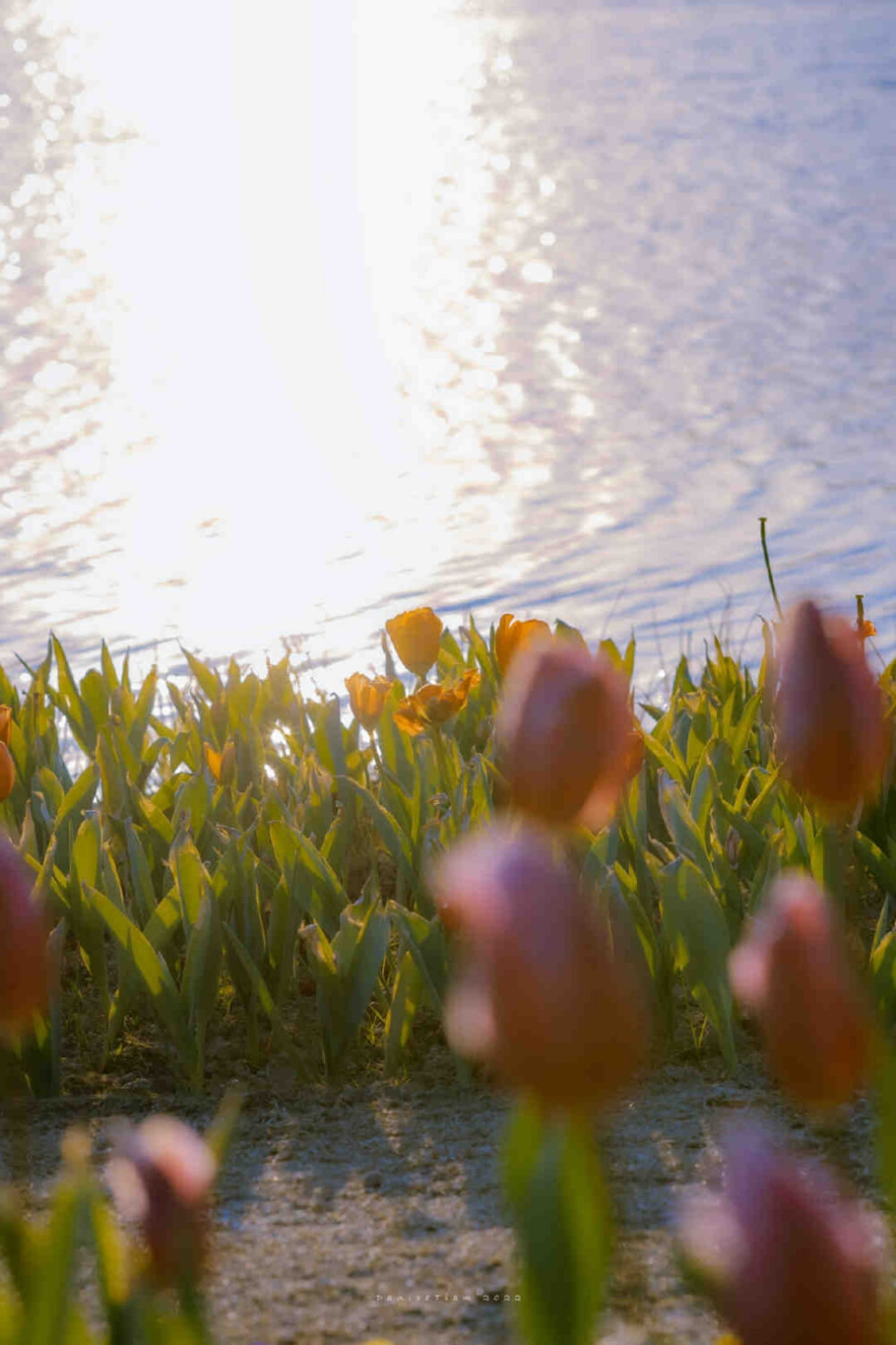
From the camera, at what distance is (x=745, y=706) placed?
248 cm

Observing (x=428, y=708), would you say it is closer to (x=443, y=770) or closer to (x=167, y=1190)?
(x=443, y=770)

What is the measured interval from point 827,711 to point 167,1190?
1.46 ft

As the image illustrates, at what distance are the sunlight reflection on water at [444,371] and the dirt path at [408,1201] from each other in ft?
6.77

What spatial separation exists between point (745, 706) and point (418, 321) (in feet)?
18.7

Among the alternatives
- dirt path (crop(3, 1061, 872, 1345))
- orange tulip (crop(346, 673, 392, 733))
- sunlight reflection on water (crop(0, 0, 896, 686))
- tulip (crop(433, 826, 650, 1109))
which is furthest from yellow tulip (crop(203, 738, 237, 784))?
tulip (crop(433, 826, 650, 1109))

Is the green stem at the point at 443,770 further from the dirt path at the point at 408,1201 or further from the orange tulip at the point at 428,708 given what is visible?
the dirt path at the point at 408,1201

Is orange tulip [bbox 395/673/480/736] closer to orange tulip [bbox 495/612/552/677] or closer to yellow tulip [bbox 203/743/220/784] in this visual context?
orange tulip [bbox 495/612/552/677]

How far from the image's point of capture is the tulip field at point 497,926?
628 mm

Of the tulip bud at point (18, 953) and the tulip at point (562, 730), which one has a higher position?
the tulip at point (562, 730)

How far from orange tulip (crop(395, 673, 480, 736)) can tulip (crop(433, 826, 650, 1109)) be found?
4.76 feet

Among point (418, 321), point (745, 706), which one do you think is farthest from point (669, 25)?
point (745, 706)

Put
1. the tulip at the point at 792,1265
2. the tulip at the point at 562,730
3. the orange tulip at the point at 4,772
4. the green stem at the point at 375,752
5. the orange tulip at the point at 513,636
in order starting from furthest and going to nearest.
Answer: the green stem at the point at 375,752 < the orange tulip at the point at 513,636 < the orange tulip at the point at 4,772 < the tulip at the point at 562,730 < the tulip at the point at 792,1265

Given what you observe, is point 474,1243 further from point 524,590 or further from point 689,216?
point 689,216

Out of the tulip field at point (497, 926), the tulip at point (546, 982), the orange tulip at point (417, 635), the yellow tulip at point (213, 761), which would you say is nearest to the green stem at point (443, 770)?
the tulip field at point (497, 926)
